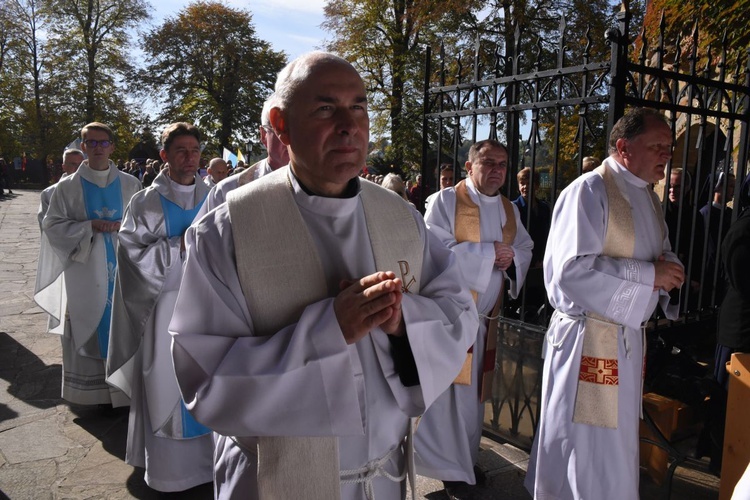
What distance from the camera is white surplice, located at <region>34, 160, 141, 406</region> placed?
4.93 meters

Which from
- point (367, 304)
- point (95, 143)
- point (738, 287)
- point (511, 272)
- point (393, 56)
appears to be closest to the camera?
point (367, 304)

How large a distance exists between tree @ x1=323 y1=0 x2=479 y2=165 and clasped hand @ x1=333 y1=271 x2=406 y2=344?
46.3ft

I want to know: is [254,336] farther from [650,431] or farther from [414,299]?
[650,431]

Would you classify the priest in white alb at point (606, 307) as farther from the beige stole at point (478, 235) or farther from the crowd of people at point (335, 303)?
the beige stole at point (478, 235)

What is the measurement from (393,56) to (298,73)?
15611mm

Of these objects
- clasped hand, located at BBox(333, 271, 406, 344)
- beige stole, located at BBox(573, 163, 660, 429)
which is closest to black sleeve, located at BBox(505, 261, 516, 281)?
beige stole, located at BBox(573, 163, 660, 429)

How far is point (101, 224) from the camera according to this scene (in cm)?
504

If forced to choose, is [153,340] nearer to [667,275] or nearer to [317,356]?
[317,356]

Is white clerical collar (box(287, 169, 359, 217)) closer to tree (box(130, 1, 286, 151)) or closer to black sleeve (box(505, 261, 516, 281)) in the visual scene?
black sleeve (box(505, 261, 516, 281))

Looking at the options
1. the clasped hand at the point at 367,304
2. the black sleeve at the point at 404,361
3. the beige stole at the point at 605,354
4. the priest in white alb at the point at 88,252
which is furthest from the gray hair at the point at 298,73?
the priest in white alb at the point at 88,252

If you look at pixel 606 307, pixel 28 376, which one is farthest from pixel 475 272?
pixel 28 376

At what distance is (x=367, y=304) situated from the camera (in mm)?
1562

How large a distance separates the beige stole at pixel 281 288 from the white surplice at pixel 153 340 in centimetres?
206

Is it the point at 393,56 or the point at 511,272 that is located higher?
the point at 393,56
